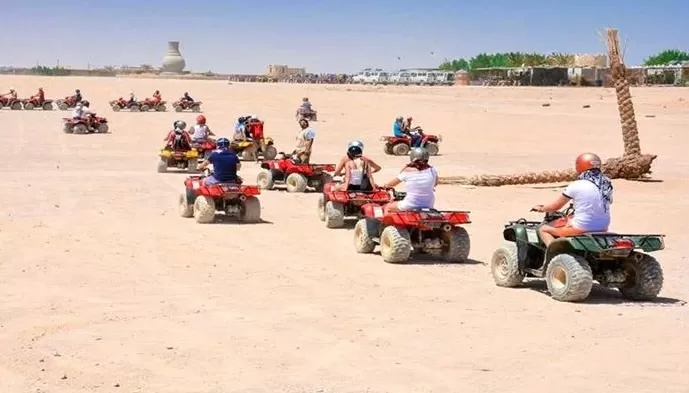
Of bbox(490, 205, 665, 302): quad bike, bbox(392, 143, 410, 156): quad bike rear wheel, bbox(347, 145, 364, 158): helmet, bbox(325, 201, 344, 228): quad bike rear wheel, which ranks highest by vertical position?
bbox(347, 145, 364, 158): helmet

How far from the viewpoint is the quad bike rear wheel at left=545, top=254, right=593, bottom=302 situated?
9.54m

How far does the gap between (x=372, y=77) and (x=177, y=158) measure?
84365mm

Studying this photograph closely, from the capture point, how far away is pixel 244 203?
1533 cm

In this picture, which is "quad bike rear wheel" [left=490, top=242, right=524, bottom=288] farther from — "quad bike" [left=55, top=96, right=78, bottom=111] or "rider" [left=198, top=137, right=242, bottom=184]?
"quad bike" [left=55, top=96, right=78, bottom=111]

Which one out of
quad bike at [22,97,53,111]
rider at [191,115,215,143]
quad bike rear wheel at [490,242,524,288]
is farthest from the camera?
quad bike at [22,97,53,111]

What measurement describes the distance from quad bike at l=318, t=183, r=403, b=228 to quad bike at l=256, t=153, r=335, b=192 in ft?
14.0

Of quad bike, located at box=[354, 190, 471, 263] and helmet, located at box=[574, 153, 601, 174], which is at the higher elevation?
helmet, located at box=[574, 153, 601, 174]

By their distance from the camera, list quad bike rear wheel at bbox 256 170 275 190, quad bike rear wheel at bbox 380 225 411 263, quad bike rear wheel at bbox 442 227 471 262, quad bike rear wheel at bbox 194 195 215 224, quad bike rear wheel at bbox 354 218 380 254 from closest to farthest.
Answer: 1. quad bike rear wheel at bbox 380 225 411 263
2. quad bike rear wheel at bbox 442 227 471 262
3. quad bike rear wheel at bbox 354 218 380 254
4. quad bike rear wheel at bbox 194 195 215 224
5. quad bike rear wheel at bbox 256 170 275 190

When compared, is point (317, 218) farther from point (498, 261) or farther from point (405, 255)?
point (498, 261)

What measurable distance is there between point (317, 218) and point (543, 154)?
1712 cm

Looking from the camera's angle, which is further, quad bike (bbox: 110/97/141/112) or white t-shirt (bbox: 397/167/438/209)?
quad bike (bbox: 110/97/141/112)

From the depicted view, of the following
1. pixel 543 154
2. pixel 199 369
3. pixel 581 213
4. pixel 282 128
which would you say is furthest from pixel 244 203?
pixel 282 128

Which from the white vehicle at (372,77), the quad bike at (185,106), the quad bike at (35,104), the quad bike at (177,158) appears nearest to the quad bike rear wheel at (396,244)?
the quad bike at (177,158)

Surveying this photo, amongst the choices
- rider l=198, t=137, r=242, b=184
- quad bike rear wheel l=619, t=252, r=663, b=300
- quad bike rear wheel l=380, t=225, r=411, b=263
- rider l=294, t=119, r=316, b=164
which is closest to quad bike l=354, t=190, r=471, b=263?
quad bike rear wheel l=380, t=225, r=411, b=263
